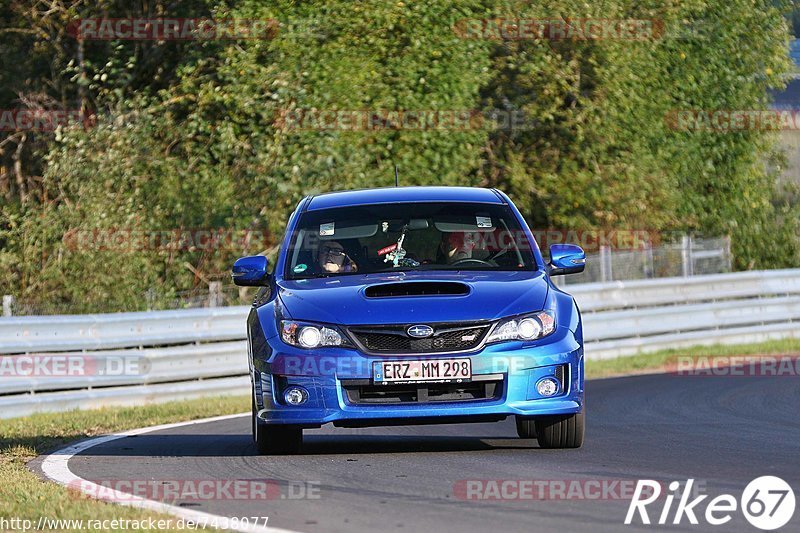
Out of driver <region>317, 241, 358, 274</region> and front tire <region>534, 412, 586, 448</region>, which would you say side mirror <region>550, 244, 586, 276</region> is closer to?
front tire <region>534, 412, 586, 448</region>

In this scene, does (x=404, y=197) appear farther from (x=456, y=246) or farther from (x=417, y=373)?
(x=417, y=373)

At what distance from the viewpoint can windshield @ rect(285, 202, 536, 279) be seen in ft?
32.9

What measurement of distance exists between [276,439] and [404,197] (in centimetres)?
197

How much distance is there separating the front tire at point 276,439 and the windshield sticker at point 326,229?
1.32m

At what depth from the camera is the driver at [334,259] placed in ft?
32.8

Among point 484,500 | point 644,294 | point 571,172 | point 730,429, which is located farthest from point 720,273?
point 484,500

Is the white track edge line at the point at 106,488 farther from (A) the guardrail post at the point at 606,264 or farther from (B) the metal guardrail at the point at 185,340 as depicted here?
(A) the guardrail post at the point at 606,264

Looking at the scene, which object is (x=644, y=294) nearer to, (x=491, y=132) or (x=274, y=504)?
(x=491, y=132)

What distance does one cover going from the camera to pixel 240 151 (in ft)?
81.3
